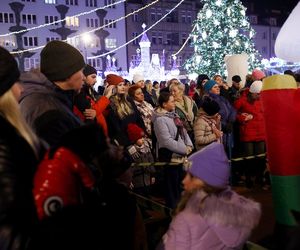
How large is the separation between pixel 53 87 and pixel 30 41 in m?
Result: 56.0

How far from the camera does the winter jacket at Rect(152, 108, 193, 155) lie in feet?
22.4

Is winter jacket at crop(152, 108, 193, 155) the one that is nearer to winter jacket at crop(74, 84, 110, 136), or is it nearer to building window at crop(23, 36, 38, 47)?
winter jacket at crop(74, 84, 110, 136)

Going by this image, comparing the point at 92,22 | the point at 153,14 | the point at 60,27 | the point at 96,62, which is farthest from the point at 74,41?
the point at 153,14

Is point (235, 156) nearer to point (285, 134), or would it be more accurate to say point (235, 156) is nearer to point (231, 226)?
point (285, 134)

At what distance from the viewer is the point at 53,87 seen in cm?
279

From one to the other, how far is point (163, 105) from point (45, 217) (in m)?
5.39

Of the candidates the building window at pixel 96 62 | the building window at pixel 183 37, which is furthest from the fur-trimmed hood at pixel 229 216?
the building window at pixel 183 37

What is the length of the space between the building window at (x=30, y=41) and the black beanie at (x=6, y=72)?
56.3 meters

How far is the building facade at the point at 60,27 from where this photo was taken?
54.9m

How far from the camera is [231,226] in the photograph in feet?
9.81

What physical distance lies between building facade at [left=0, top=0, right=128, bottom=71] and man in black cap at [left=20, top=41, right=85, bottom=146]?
51.0 metres

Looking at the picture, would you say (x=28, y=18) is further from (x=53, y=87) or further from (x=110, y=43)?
(x=53, y=87)

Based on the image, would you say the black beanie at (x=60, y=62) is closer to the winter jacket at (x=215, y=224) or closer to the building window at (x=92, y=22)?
the winter jacket at (x=215, y=224)

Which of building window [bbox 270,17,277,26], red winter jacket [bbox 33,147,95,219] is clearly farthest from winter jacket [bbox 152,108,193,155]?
building window [bbox 270,17,277,26]
